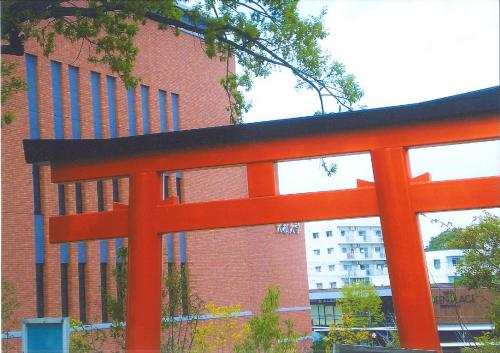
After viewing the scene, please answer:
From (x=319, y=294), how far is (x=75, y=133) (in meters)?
24.9

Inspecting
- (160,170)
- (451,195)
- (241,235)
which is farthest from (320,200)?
(241,235)

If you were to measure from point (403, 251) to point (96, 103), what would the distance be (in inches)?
551

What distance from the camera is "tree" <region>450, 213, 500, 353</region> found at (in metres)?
10.9

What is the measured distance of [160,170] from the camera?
8.05 m

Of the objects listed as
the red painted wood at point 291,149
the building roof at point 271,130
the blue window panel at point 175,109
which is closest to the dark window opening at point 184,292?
the red painted wood at point 291,149

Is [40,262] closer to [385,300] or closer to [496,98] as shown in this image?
[496,98]

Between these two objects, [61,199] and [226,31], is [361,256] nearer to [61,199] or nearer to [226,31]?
[61,199]

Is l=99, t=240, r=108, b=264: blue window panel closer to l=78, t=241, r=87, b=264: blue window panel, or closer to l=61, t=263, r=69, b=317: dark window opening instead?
l=78, t=241, r=87, b=264: blue window panel

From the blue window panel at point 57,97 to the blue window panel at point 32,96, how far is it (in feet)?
2.15

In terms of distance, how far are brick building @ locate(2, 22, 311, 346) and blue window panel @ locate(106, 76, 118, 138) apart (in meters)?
0.03

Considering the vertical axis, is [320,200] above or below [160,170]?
below

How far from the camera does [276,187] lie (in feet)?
25.4

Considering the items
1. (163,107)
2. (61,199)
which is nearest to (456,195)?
(61,199)

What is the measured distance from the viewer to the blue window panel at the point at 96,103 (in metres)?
19.1
